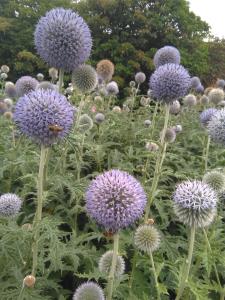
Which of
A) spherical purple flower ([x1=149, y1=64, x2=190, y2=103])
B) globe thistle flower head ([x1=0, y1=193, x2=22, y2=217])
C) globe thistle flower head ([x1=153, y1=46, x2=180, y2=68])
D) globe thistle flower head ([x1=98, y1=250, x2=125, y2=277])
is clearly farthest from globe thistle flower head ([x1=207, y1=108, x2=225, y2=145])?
globe thistle flower head ([x1=0, y1=193, x2=22, y2=217])

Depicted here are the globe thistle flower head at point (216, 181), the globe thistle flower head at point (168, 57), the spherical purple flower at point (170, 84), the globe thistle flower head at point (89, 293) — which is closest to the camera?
the globe thistle flower head at point (89, 293)

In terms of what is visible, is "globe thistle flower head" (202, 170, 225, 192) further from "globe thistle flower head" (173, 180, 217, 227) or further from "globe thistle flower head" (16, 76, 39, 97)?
"globe thistle flower head" (16, 76, 39, 97)

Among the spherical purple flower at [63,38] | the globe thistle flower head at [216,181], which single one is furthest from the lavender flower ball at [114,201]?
the spherical purple flower at [63,38]

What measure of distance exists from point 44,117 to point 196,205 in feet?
3.39

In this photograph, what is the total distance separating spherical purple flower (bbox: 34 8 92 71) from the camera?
3.47 metres

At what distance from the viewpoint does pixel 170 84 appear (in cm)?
385

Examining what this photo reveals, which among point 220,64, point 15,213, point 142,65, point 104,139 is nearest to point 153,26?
point 142,65

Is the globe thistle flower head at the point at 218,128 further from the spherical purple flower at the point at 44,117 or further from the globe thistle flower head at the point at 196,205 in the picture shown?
the spherical purple flower at the point at 44,117

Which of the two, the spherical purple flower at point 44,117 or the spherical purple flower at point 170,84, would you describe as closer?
the spherical purple flower at point 44,117

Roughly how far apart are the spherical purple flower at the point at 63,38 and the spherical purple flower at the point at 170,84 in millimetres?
713

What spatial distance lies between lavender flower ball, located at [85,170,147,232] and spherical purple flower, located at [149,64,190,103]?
160 cm

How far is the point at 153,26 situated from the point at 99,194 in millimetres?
19132

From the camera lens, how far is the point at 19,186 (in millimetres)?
4270

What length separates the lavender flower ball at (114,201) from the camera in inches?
93.4
